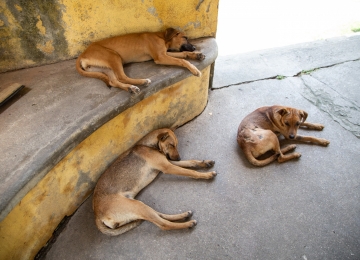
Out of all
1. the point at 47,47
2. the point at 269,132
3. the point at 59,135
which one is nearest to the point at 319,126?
the point at 269,132

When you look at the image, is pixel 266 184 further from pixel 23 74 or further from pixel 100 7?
pixel 23 74

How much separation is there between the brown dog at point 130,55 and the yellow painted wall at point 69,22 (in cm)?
18

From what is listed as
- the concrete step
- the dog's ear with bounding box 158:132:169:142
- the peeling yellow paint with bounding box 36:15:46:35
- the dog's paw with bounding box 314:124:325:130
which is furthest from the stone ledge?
the dog's paw with bounding box 314:124:325:130

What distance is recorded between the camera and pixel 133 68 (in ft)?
9.14

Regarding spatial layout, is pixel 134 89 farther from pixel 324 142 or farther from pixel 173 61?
pixel 324 142

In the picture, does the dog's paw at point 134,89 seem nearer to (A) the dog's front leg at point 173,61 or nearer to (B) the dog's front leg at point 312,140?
(A) the dog's front leg at point 173,61

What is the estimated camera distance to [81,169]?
243 cm

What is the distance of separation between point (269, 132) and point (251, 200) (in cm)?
Answer: 78

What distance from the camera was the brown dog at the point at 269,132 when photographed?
2.79 meters

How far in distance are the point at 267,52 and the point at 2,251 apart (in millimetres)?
4972

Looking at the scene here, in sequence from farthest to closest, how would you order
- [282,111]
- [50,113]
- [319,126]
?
[319,126], [282,111], [50,113]

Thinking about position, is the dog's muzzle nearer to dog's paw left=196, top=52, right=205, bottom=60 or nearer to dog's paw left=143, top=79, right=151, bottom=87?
dog's paw left=196, top=52, right=205, bottom=60

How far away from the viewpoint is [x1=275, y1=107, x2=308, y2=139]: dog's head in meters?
2.92

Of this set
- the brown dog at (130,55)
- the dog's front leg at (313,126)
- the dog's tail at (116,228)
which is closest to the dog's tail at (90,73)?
the brown dog at (130,55)
